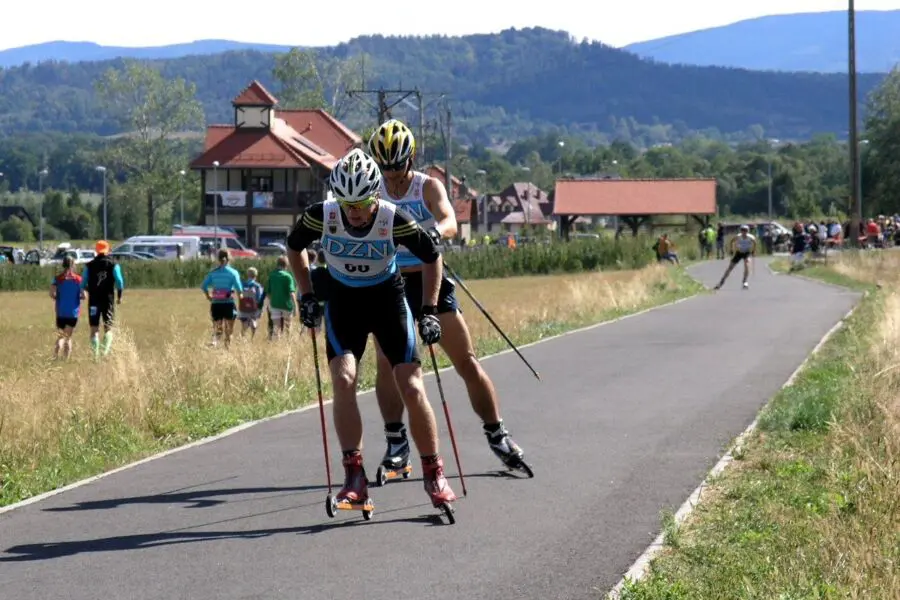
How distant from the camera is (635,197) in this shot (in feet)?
328

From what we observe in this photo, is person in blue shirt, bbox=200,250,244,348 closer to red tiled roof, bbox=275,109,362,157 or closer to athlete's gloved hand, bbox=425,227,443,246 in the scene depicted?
athlete's gloved hand, bbox=425,227,443,246

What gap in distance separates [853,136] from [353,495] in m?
43.1

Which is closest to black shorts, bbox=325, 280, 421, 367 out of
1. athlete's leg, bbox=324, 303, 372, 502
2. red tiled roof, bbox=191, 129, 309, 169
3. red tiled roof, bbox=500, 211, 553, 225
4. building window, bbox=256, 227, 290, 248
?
athlete's leg, bbox=324, 303, 372, 502

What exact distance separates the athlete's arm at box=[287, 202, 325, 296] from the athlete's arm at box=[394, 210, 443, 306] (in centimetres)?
40

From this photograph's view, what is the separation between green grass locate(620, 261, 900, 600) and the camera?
6.32 metres

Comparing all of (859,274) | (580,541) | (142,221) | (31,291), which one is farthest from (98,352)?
(142,221)

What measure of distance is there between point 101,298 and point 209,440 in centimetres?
1052

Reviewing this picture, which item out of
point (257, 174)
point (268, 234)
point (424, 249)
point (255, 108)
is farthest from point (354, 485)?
point (255, 108)

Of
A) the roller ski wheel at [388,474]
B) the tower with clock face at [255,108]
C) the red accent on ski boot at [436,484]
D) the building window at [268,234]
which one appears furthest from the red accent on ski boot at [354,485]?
the tower with clock face at [255,108]

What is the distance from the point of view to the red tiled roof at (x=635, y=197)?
3846 inches

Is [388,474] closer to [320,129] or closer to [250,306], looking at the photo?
[250,306]

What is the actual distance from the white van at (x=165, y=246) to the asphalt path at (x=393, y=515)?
64.0 meters

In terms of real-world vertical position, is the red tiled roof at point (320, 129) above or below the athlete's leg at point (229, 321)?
above

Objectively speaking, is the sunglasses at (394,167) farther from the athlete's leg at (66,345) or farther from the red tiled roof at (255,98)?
the red tiled roof at (255,98)
